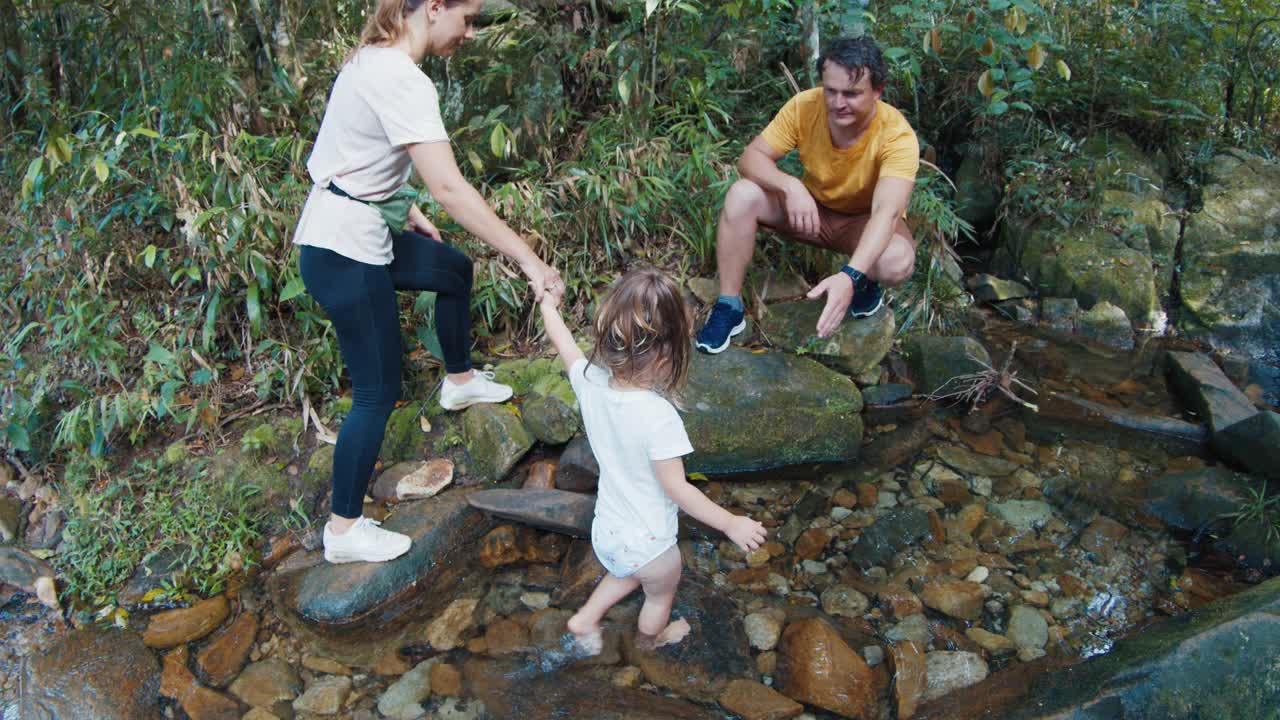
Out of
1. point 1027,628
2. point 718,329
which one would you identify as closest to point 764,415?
point 718,329

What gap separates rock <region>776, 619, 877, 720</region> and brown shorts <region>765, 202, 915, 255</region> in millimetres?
1773

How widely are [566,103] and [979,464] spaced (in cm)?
285

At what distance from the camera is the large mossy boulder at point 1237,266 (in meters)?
4.67

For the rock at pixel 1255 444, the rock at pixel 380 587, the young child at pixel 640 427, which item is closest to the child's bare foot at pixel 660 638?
the young child at pixel 640 427

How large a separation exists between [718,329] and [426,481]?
141cm

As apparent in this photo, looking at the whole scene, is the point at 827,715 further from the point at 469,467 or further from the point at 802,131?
the point at 802,131

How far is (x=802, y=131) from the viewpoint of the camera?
3486mm

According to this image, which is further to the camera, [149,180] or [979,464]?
[149,180]

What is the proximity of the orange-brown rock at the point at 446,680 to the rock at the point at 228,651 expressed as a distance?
640mm

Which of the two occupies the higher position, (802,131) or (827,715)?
(802,131)

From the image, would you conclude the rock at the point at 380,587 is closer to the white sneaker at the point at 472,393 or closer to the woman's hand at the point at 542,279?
the white sneaker at the point at 472,393

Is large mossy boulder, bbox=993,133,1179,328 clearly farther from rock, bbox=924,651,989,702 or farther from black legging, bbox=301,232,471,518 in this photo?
black legging, bbox=301,232,471,518

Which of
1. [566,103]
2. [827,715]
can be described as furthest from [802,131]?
[827,715]

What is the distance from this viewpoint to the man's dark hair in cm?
303
